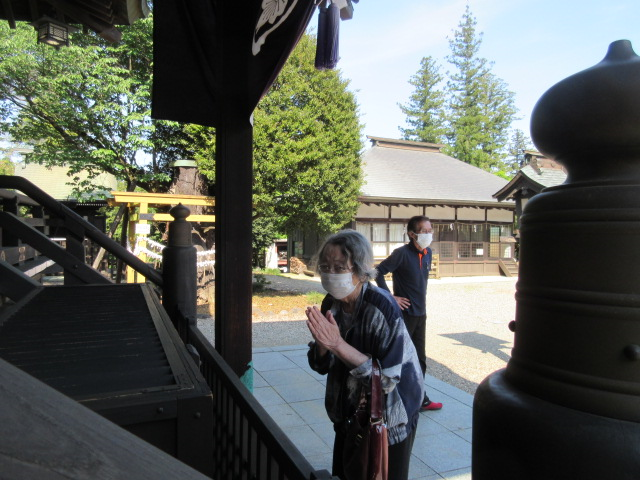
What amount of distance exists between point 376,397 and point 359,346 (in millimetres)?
240

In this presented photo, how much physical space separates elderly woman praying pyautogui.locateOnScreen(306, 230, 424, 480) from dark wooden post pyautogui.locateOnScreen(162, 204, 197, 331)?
62.3 inches

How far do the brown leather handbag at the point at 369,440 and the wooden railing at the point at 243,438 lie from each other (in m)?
0.44

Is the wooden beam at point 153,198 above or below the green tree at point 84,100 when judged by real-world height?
below

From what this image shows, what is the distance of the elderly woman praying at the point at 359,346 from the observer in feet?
5.97

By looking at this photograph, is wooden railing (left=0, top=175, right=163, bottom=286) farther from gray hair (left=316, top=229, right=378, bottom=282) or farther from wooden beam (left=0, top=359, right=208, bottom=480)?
wooden beam (left=0, top=359, right=208, bottom=480)

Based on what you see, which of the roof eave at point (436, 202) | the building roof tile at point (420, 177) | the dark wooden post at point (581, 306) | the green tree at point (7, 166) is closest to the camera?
the dark wooden post at point (581, 306)

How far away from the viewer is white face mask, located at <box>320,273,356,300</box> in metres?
2.03

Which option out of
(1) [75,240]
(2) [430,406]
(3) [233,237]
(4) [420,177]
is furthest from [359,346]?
(4) [420,177]

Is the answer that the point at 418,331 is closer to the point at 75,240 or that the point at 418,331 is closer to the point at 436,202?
the point at 75,240

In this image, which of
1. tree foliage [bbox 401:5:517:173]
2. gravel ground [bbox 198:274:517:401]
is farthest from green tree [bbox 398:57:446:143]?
gravel ground [bbox 198:274:517:401]

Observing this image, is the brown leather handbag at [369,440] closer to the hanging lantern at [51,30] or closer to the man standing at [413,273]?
the man standing at [413,273]

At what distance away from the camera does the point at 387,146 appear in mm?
25234

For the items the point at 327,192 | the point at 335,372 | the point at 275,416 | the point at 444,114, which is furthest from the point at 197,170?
the point at 444,114

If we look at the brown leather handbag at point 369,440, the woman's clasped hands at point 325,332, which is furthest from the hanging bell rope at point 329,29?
the brown leather handbag at point 369,440
